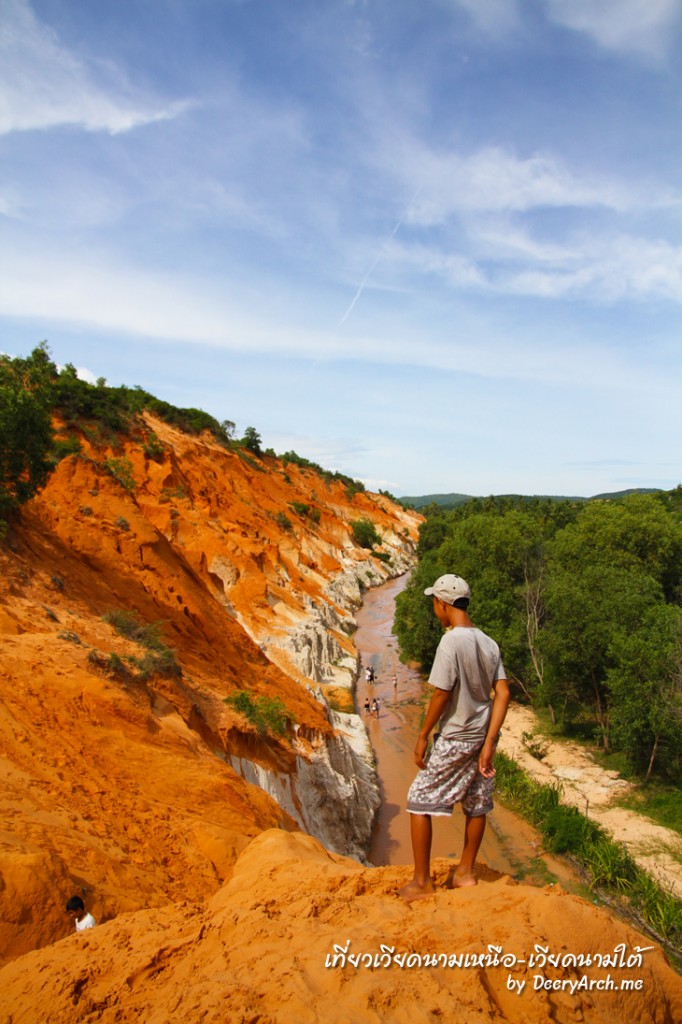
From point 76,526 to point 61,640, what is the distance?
812cm

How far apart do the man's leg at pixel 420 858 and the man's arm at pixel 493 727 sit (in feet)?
1.79

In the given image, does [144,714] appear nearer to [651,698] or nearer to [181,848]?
[181,848]

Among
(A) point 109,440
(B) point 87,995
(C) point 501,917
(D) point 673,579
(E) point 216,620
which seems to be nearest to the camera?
(B) point 87,995

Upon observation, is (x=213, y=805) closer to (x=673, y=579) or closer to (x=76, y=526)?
(x=76, y=526)

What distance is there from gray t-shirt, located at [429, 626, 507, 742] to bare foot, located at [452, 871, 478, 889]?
1.07m

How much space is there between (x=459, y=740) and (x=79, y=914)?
Answer: 3.38 metres

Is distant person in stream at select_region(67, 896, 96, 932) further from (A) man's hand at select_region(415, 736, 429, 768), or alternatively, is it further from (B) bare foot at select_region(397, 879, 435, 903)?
(A) man's hand at select_region(415, 736, 429, 768)

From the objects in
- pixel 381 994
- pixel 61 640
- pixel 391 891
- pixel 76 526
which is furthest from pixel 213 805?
pixel 76 526

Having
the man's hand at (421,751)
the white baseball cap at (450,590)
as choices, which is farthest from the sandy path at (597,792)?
the white baseball cap at (450,590)

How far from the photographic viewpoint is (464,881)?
4203mm

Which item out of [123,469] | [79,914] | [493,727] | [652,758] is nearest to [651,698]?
[652,758]

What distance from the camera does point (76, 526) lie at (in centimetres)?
1689

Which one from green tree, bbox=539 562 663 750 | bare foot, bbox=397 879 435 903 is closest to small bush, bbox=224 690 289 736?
bare foot, bbox=397 879 435 903

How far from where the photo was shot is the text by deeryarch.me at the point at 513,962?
10.4 feet
